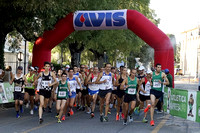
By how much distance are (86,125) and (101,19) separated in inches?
316

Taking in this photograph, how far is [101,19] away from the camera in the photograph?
60.4 ft

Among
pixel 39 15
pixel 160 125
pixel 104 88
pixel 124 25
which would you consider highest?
pixel 39 15

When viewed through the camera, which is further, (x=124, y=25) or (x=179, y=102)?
(x=124, y=25)

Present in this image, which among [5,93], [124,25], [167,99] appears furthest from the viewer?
[124,25]

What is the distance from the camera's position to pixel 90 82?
1438 centimetres

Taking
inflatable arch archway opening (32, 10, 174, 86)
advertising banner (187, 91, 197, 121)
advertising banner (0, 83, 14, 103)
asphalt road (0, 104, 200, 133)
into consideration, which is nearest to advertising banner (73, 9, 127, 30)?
inflatable arch archway opening (32, 10, 174, 86)

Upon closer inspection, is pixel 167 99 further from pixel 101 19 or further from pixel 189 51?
pixel 189 51

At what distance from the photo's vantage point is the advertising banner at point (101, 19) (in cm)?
1841

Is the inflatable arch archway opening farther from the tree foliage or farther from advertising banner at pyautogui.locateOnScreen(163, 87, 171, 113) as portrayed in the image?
advertising banner at pyautogui.locateOnScreen(163, 87, 171, 113)

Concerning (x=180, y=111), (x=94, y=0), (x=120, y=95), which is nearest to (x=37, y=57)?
(x=94, y=0)

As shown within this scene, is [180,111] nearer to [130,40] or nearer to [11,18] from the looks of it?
[11,18]

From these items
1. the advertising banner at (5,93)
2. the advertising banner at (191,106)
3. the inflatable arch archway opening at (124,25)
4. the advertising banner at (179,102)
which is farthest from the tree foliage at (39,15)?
the advertising banner at (191,106)

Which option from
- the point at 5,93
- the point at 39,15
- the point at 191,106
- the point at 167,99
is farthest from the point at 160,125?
the point at 39,15

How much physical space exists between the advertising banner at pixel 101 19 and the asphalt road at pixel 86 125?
602 centimetres
